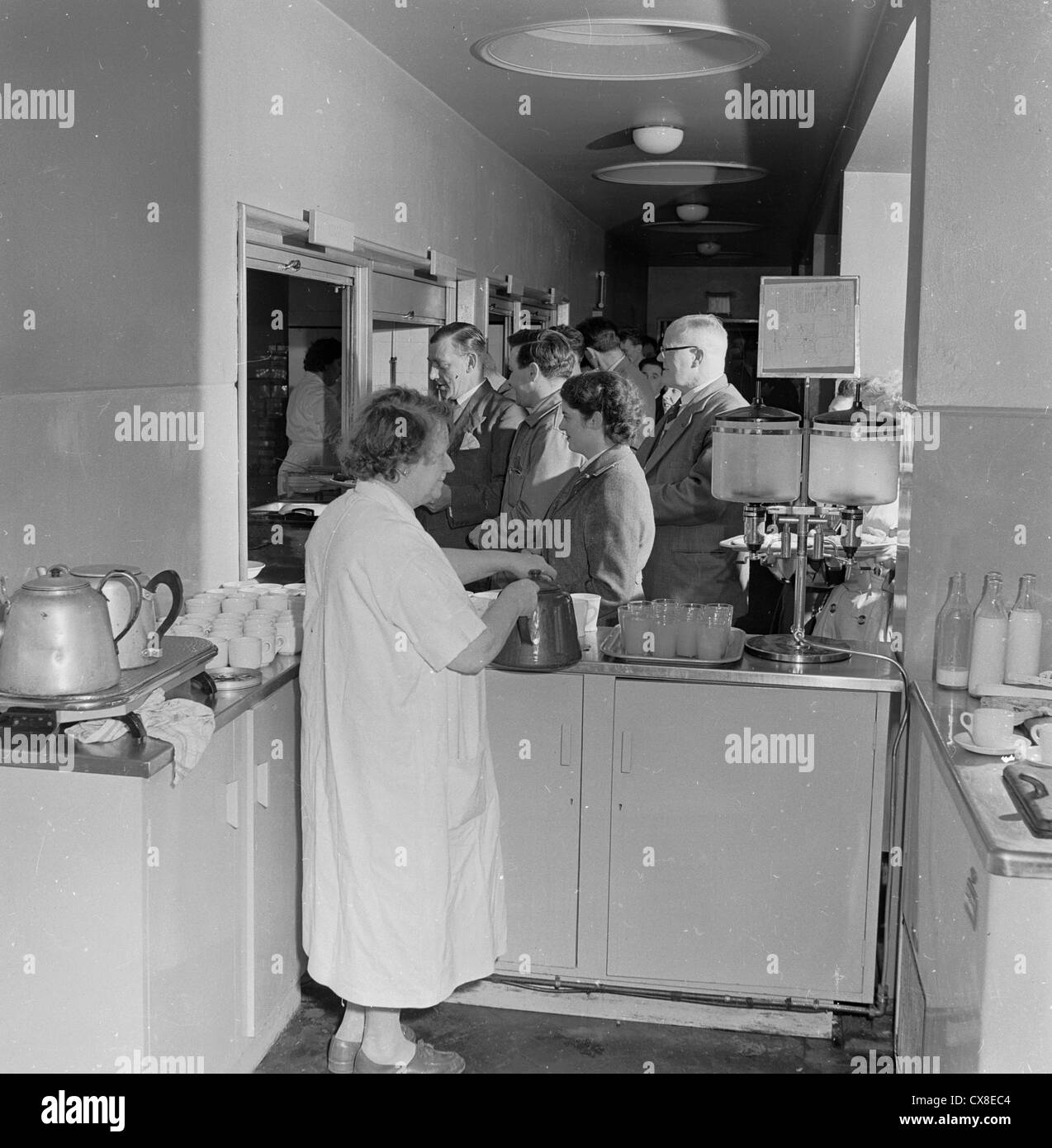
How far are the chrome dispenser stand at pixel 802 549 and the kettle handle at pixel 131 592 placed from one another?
148cm

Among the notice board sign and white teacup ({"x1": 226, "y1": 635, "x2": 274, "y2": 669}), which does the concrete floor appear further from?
the notice board sign

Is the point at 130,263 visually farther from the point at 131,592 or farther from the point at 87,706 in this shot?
the point at 87,706

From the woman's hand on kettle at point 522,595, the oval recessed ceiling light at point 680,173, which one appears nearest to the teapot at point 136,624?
the woman's hand on kettle at point 522,595

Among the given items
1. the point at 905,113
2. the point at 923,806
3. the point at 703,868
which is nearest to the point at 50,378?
the point at 703,868

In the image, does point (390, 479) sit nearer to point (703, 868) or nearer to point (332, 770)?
point (332, 770)

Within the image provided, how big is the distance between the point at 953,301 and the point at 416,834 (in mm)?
1681

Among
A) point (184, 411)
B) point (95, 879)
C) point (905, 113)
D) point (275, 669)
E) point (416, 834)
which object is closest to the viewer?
point (95, 879)

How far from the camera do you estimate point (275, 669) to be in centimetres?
297

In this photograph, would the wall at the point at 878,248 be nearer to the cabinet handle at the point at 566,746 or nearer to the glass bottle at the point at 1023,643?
the glass bottle at the point at 1023,643

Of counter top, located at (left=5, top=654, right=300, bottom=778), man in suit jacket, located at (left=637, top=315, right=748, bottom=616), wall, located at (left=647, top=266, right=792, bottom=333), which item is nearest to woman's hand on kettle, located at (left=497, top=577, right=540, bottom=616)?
counter top, located at (left=5, top=654, right=300, bottom=778)

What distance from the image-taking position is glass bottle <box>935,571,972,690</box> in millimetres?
2926

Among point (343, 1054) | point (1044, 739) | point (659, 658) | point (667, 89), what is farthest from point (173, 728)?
point (667, 89)

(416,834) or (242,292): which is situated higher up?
(242,292)

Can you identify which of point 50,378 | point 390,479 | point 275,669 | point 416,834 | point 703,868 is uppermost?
point 50,378
